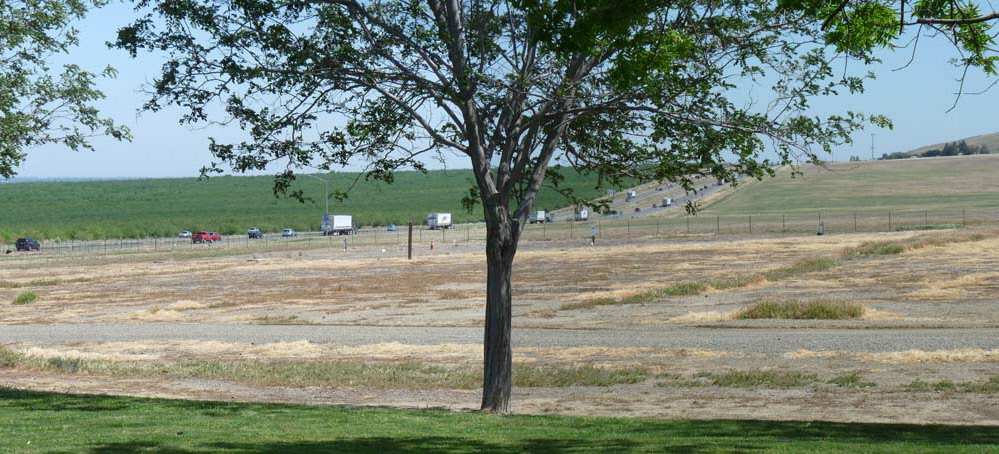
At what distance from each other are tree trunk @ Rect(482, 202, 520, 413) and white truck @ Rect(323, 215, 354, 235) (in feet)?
397

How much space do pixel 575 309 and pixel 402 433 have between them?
1076 inches

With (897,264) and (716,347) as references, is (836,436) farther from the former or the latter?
(897,264)

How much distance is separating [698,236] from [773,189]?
274ft

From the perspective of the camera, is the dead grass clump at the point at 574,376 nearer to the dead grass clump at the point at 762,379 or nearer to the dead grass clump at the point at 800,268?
the dead grass clump at the point at 762,379

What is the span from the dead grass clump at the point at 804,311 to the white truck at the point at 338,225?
105 meters

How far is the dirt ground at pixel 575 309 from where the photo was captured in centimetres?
2102

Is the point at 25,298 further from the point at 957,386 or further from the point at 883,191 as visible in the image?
the point at 883,191

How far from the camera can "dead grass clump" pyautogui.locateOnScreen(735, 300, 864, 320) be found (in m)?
33.6

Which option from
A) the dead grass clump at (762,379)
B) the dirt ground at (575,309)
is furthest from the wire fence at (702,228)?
the dead grass clump at (762,379)

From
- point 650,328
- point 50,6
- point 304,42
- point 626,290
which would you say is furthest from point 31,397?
point 626,290

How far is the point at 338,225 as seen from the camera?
13975 cm

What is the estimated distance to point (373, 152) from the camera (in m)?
17.6

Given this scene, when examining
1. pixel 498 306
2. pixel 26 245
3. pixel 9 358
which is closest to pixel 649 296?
pixel 9 358

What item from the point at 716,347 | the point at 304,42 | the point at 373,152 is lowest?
the point at 716,347
